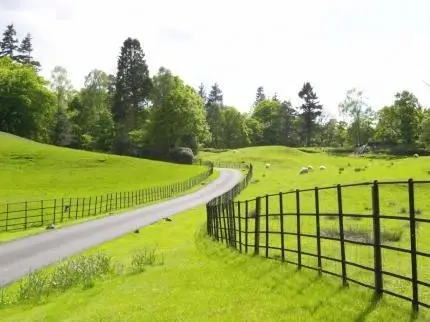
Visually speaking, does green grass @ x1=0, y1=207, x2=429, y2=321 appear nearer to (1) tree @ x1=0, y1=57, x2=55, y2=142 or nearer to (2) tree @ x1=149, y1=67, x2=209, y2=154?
(2) tree @ x1=149, y1=67, x2=209, y2=154

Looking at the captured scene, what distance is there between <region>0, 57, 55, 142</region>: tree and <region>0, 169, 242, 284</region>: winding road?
81641mm

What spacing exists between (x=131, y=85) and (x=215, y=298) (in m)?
141

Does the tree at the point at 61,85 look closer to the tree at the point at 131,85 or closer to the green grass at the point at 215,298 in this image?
the tree at the point at 131,85

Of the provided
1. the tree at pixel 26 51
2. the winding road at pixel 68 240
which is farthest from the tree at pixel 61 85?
the winding road at pixel 68 240

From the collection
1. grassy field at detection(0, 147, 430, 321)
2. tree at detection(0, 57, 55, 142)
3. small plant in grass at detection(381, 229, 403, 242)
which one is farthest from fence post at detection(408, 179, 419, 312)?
tree at detection(0, 57, 55, 142)

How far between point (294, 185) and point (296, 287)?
52852 mm

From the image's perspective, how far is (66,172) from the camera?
8731cm

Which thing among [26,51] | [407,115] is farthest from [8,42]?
[407,115]

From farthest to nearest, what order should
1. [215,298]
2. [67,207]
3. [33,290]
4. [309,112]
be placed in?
[309,112], [67,207], [33,290], [215,298]

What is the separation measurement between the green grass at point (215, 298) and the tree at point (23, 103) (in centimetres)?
11487

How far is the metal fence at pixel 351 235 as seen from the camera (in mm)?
10938

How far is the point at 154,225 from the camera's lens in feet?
128

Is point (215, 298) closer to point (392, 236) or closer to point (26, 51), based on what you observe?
point (392, 236)

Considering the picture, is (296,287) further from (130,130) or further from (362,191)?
(130,130)
